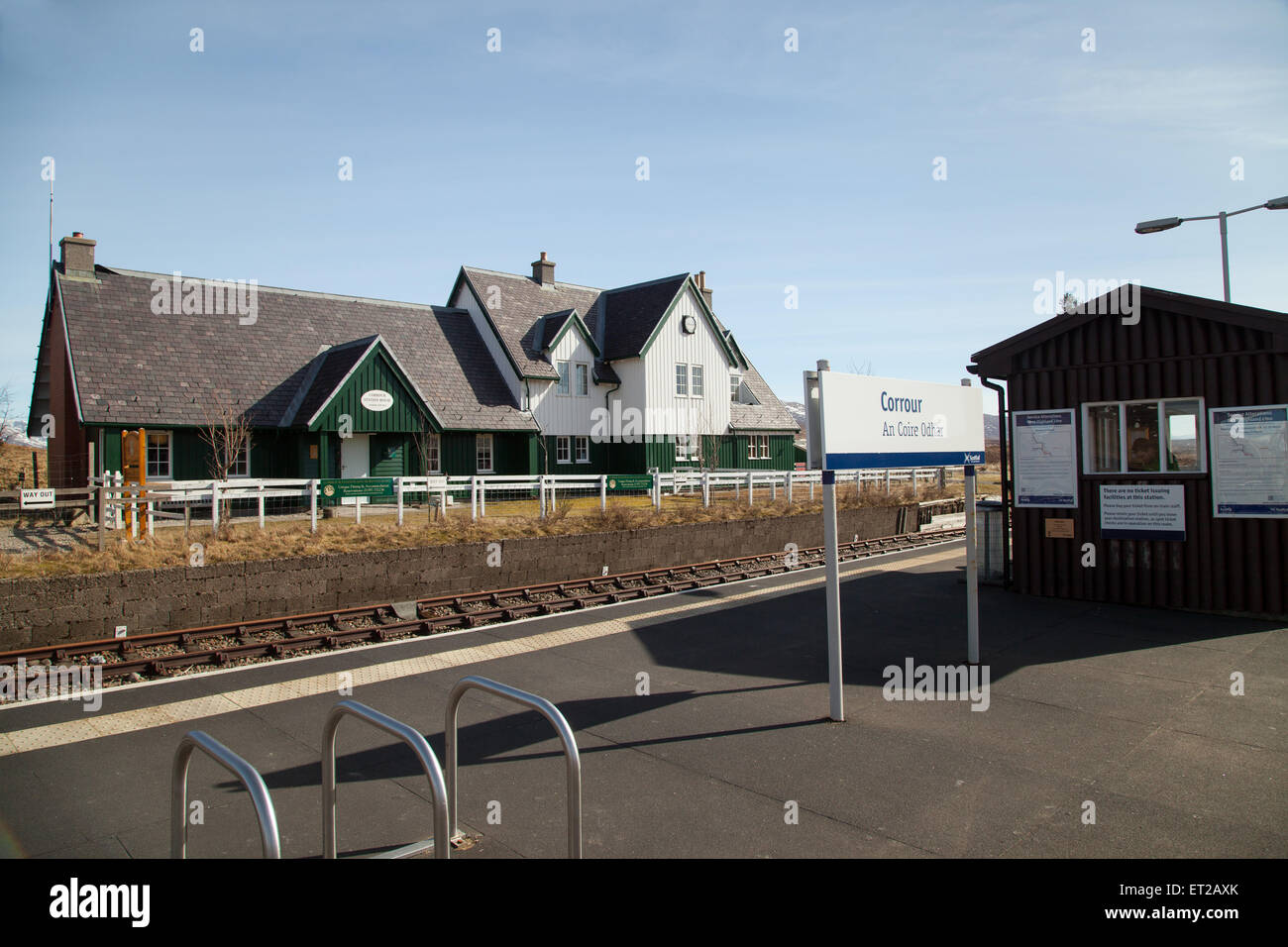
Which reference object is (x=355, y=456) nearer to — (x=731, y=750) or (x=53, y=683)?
(x=53, y=683)

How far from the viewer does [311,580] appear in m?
12.5

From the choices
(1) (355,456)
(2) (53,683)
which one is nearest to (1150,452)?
(2) (53,683)

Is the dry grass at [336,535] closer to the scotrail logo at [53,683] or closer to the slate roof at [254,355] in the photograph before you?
the scotrail logo at [53,683]

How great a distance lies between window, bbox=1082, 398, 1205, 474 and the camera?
38.8ft

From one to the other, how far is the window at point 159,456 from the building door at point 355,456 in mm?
4637

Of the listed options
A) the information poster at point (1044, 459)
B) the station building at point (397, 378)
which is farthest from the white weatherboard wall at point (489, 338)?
the information poster at point (1044, 459)

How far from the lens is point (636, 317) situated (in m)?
35.0

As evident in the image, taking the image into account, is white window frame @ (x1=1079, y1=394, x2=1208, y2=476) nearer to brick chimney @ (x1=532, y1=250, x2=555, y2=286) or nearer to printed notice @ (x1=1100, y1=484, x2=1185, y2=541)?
printed notice @ (x1=1100, y1=484, x2=1185, y2=541)

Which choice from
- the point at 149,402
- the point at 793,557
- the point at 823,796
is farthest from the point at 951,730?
the point at 149,402

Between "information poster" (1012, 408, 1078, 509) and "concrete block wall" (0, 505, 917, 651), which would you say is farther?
"information poster" (1012, 408, 1078, 509)

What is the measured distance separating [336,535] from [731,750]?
10056 mm

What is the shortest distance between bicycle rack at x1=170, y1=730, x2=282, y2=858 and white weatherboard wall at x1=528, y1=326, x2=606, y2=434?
27.6 meters
